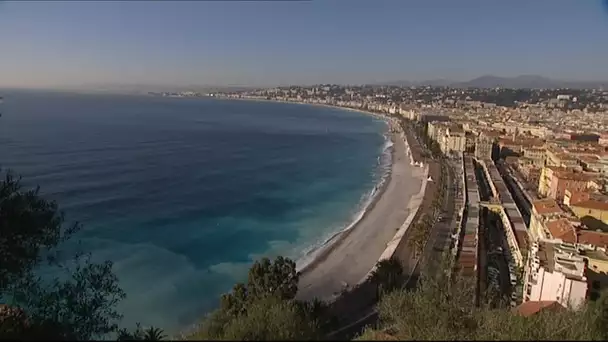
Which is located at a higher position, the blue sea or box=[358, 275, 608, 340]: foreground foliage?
box=[358, 275, 608, 340]: foreground foliage

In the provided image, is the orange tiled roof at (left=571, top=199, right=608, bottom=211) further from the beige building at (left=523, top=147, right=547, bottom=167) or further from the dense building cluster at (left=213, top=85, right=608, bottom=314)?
the beige building at (left=523, top=147, right=547, bottom=167)

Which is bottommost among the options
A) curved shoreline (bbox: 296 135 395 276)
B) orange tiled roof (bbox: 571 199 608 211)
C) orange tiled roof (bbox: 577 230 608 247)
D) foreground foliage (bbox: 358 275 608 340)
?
curved shoreline (bbox: 296 135 395 276)

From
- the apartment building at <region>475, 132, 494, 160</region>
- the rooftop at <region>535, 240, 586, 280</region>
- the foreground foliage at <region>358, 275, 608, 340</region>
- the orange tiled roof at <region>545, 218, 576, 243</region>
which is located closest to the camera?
the foreground foliage at <region>358, 275, 608, 340</region>

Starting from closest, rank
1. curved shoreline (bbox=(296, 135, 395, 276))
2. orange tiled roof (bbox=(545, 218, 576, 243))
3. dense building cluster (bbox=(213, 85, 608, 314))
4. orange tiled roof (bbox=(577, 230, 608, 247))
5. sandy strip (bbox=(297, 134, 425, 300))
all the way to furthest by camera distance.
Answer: dense building cluster (bbox=(213, 85, 608, 314))
orange tiled roof (bbox=(577, 230, 608, 247))
orange tiled roof (bbox=(545, 218, 576, 243))
sandy strip (bbox=(297, 134, 425, 300))
curved shoreline (bbox=(296, 135, 395, 276))

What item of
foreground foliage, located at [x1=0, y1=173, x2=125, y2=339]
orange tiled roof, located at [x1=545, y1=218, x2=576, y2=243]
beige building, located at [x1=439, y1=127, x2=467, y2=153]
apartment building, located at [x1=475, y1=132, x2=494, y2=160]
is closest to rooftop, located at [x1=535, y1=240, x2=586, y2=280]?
orange tiled roof, located at [x1=545, y1=218, x2=576, y2=243]

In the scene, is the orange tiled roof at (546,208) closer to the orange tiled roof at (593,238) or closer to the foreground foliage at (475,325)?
the orange tiled roof at (593,238)

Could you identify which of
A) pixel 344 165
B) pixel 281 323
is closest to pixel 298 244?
pixel 281 323

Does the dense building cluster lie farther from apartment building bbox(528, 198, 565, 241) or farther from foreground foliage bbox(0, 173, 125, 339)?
foreground foliage bbox(0, 173, 125, 339)

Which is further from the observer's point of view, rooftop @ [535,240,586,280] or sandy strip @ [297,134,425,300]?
sandy strip @ [297,134,425,300]
